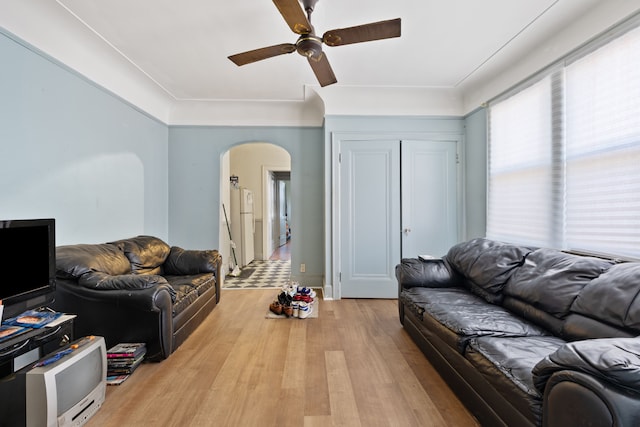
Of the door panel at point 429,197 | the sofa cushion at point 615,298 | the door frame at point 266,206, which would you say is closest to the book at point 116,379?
the sofa cushion at point 615,298

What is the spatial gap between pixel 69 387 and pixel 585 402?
7.60ft

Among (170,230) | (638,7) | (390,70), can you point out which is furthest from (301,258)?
(638,7)

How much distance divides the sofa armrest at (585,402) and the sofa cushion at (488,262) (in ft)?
4.57

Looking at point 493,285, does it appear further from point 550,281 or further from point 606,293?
point 606,293

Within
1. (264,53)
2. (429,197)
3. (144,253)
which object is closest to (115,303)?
(144,253)

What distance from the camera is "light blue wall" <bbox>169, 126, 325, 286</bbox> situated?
14.5 ft

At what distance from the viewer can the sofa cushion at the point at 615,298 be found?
144 cm

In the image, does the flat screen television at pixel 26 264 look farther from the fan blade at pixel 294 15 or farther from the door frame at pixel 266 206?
the door frame at pixel 266 206

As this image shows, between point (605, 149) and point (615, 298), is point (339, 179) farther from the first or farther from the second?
point (615, 298)

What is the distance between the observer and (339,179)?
3.98 meters

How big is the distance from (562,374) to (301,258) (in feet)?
11.9

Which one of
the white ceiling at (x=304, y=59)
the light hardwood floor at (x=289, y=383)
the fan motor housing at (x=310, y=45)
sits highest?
the white ceiling at (x=304, y=59)

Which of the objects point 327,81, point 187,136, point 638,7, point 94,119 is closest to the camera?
point 638,7

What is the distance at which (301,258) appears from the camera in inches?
177
